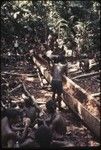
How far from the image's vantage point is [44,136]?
25.8 feet

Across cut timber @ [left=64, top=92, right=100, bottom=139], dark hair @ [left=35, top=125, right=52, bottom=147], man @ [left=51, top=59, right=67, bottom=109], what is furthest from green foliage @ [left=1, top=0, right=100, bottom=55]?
dark hair @ [left=35, top=125, right=52, bottom=147]

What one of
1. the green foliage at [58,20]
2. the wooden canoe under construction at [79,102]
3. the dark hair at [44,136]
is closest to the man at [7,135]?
the dark hair at [44,136]

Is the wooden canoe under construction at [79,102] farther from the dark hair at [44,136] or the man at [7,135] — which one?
the man at [7,135]

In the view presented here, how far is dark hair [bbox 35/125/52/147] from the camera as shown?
309 inches

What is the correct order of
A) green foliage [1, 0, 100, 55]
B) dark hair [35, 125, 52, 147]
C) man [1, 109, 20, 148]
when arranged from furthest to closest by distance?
green foliage [1, 0, 100, 55] → dark hair [35, 125, 52, 147] → man [1, 109, 20, 148]

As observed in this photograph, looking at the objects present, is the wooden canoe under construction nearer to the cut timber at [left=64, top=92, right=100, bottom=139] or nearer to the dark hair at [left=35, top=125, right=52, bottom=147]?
the cut timber at [left=64, top=92, right=100, bottom=139]

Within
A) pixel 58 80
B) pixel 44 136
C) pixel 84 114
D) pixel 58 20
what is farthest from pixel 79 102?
pixel 58 20

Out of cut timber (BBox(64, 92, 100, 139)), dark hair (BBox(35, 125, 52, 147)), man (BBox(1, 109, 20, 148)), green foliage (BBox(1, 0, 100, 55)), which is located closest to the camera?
man (BBox(1, 109, 20, 148))

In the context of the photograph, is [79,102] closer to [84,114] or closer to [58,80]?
[84,114]

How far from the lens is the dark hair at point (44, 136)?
7.85m

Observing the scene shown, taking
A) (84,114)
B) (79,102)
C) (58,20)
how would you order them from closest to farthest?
(84,114) < (79,102) < (58,20)

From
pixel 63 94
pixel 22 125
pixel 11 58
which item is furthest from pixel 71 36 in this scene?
pixel 22 125

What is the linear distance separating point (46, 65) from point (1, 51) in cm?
485

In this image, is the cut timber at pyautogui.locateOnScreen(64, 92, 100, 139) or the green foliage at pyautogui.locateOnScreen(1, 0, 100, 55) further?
the green foliage at pyautogui.locateOnScreen(1, 0, 100, 55)
